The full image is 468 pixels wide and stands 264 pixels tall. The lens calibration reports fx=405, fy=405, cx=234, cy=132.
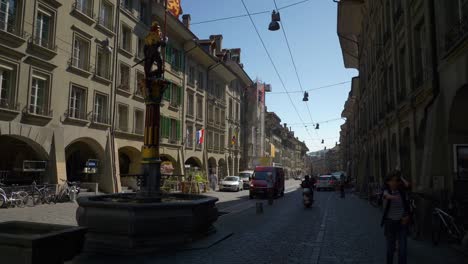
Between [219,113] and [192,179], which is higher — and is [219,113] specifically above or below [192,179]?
above

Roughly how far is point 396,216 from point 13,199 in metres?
16.7

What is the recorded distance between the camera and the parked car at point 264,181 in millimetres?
28312

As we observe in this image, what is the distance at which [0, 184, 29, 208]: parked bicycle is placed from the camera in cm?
1738

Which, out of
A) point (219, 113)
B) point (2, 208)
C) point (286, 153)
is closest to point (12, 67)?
point (2, 208)

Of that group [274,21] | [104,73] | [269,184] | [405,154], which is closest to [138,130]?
[104,73]

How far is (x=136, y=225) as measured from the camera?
836cm

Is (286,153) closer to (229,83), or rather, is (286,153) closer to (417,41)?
(229,83)

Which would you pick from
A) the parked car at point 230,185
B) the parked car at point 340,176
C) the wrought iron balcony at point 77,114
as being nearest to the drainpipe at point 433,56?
the wrought iron balcony at point 77,114

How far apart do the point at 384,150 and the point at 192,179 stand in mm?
14986

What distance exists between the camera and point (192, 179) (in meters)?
32.1

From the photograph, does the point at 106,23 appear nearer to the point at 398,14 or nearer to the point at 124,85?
the point at 124,85

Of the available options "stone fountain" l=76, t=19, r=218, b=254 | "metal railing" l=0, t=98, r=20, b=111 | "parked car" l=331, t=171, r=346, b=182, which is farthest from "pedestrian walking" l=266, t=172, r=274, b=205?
"stone fountain" l=76, t=19, r=218, b=254

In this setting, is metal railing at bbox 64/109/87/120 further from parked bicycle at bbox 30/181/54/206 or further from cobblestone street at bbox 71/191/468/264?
cobblestone street at bbox 71/191/468/264

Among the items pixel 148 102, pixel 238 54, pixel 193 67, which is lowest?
pixel 148 102
